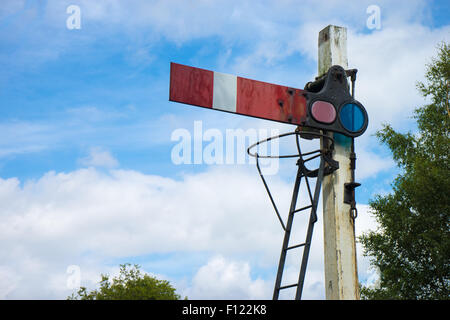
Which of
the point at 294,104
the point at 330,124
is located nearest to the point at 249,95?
the point at 294,104

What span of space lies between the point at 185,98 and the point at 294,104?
3.37 ft

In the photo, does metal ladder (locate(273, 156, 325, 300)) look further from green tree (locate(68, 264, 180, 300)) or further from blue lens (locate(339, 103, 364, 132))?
green tree (locate(68, 264, 180, 300))

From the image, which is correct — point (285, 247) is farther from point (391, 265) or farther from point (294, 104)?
point (391, 265)

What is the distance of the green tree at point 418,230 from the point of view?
14.0 meters

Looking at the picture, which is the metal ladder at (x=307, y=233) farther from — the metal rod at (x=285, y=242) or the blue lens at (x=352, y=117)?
the blue lens at (x=352, y=117)

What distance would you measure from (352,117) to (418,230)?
1084cm

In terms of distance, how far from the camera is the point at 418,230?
14.6 metres

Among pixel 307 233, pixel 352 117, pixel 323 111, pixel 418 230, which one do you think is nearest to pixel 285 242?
pixel 307 233

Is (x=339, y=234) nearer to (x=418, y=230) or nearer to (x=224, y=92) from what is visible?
(x=224, y=92)

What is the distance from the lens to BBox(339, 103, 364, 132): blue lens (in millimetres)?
4812

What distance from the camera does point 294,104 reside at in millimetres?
4703

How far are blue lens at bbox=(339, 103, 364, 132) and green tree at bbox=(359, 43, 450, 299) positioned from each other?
9794 millimetres

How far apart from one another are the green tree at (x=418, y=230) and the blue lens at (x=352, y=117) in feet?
32.1

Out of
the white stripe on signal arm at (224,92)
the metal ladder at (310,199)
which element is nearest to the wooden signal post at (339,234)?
the metal ladder at (310,199)
